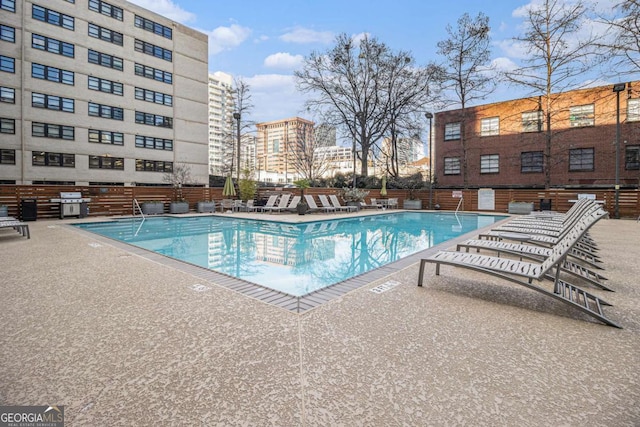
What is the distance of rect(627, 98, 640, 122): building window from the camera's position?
63.9 ft

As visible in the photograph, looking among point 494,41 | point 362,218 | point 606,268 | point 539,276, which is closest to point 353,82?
point 494,41

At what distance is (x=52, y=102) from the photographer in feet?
73.5

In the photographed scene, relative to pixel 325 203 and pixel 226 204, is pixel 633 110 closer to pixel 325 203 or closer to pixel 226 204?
pixel 325 203

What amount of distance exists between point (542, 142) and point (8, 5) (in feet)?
121

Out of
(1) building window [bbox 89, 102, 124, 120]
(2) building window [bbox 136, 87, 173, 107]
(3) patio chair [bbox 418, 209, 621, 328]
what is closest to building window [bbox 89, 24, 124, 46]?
(2) building window [bbox 136, 87, 173, 107]

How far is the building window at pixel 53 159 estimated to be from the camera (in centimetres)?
2170

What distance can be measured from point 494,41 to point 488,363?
24476mm

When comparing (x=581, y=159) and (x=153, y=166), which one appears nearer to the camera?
(x=581, y=159)

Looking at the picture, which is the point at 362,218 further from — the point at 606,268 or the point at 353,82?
the point at 353,82

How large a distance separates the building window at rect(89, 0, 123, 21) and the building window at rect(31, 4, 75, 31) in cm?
211

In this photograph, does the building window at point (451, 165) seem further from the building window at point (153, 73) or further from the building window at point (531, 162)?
the building window at point (153, 73)

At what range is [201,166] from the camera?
31031mm

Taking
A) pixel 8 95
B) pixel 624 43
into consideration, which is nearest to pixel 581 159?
pixel 624 43

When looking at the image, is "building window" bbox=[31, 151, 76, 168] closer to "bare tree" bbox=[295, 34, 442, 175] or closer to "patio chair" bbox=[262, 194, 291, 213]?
"patio chair" bbox=[262, 194, 291, 213]
